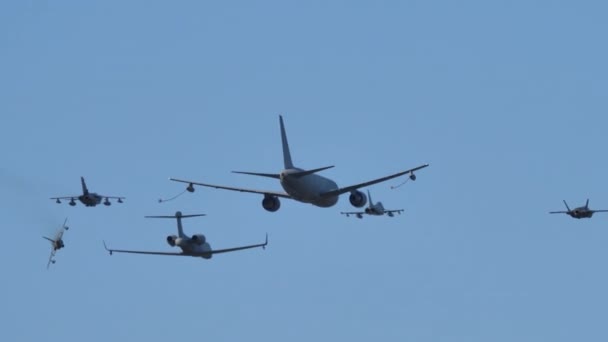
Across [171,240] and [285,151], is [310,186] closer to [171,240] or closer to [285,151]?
[285,151]

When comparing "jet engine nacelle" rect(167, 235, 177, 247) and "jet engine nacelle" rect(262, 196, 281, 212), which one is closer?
"jet engine nacelle" rect(262, 196, 281, 212)

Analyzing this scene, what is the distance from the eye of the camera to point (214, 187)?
433ft

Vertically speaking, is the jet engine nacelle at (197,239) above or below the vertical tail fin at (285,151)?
below

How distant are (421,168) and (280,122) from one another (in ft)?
48.3

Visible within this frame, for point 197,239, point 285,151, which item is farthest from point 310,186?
point 197,239

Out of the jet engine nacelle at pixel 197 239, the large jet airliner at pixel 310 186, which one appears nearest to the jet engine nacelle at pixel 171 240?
the jet engine nacelle at pixel 197 239

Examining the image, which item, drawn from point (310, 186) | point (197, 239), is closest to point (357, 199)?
point (310, 186)

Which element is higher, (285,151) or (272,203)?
(285,151)

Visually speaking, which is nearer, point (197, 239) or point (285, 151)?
point (285, 151)

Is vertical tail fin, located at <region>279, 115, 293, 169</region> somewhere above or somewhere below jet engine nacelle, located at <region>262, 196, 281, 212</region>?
above

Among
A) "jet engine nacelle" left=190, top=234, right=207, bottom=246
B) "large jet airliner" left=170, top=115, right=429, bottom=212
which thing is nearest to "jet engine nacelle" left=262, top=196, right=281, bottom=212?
"large jet airliner" left=170, top=115, right=429, bottom=212

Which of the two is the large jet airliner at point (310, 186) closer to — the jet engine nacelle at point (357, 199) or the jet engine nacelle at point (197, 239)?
the jet engine nacelle at point (357, 199)

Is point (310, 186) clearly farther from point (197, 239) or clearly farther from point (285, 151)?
point (197, 239)

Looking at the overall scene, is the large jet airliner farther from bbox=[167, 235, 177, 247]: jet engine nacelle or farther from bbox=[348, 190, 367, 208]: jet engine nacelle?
bbox=[167, 235, 177, 247]: jet engine nacelle
